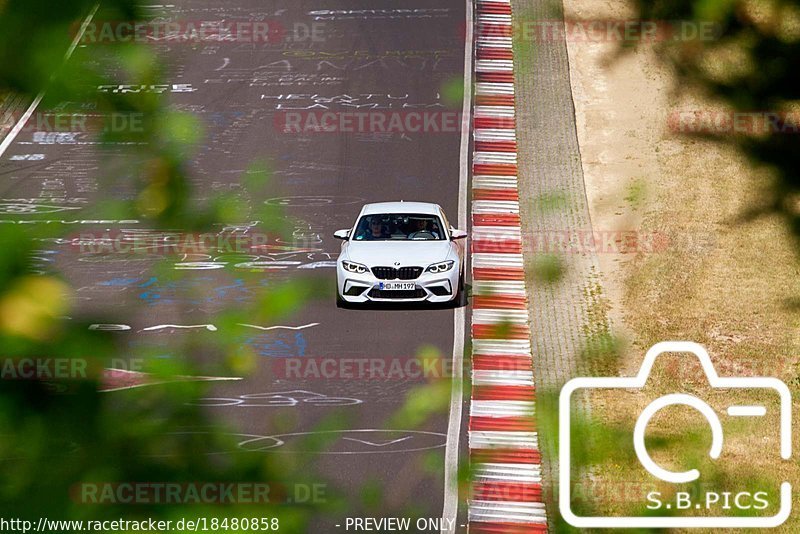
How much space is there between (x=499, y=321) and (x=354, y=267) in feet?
41.9

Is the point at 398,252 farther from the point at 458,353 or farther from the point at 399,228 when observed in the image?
the point at 458,353

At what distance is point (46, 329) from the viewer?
2.17 meters

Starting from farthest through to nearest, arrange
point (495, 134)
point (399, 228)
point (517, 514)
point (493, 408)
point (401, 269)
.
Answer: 1. point (495, 134)
2. point (399, 228)
3. point (401, 269)
4. point (493, 408)
5. point (517, 514)

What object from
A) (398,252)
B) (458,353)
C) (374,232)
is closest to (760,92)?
(374,232)

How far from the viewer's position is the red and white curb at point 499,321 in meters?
4.34

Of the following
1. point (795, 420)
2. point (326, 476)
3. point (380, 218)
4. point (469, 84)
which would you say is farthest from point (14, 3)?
point (469, 84)

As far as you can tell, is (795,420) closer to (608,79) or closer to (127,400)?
(127,400)

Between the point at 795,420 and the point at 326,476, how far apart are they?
10.7 metres

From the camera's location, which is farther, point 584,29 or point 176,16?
point 584,29

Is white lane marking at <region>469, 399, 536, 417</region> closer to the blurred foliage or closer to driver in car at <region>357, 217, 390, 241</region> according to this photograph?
driver in car at <region>357, 217, 390, 241</region>

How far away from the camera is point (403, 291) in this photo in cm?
1611

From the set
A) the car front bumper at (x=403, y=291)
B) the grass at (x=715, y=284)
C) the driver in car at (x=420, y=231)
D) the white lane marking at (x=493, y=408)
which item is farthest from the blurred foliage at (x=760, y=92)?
the white lane marking at (x=493, y=408)

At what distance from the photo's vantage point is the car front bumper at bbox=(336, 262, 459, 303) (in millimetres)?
16047

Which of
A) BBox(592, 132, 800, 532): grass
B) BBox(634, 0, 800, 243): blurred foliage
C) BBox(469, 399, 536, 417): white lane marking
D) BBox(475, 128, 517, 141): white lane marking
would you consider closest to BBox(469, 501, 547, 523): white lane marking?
BBox(592, 132, 800, 532): grass
